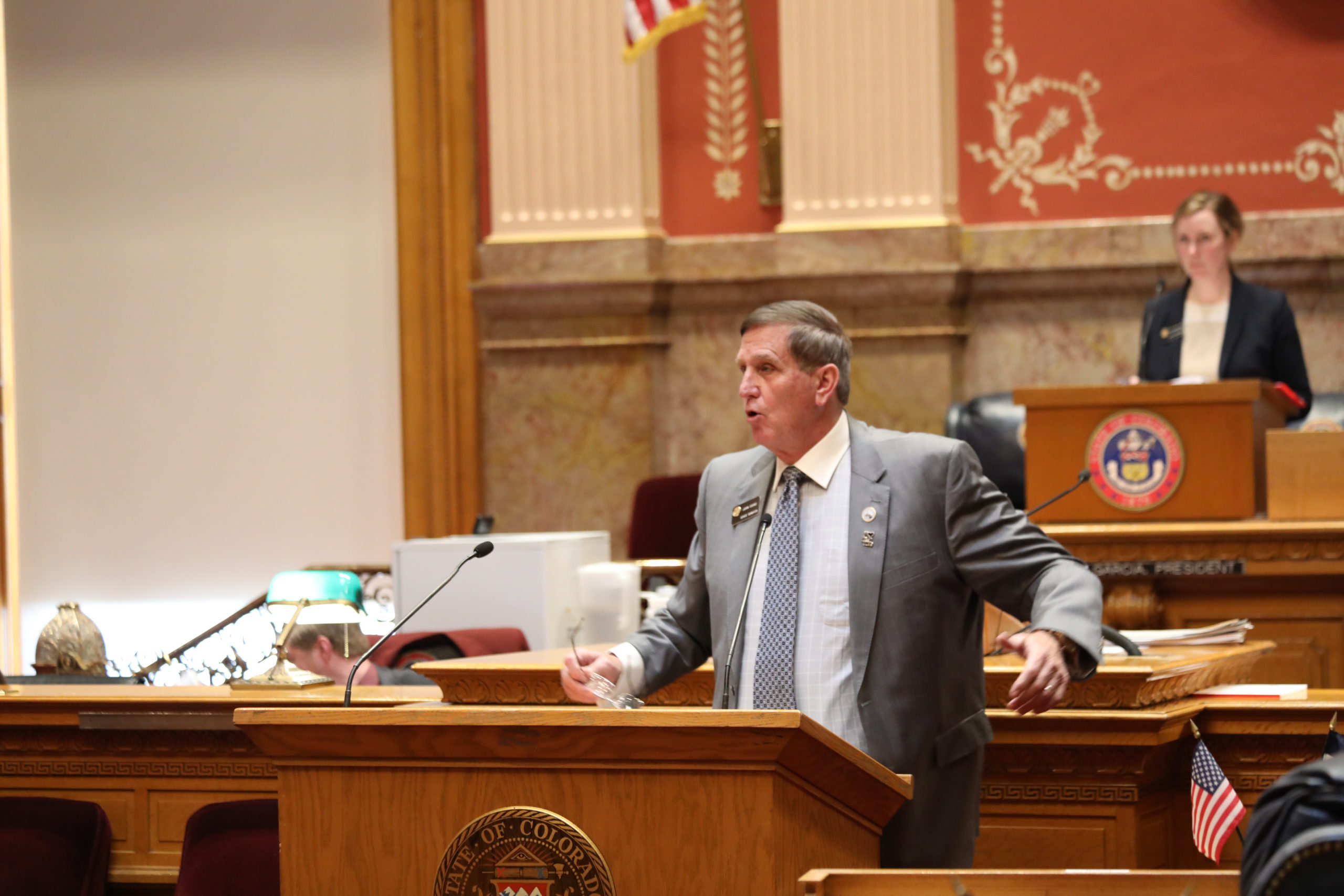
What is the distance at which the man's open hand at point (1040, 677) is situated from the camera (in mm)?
2139

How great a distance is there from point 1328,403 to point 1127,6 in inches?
77.7

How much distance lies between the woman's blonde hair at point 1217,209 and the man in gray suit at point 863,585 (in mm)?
2431

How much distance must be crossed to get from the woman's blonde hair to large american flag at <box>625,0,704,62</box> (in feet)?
6.96

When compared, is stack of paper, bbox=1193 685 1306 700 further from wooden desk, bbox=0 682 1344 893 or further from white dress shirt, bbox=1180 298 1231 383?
white dress shirt, bbox=1180 298 1231 383

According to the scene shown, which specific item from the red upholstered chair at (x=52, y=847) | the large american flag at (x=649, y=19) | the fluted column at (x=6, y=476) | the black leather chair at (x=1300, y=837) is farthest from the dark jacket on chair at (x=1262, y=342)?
the fluted column at (x=6, y=476)

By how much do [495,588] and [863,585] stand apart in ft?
7.41

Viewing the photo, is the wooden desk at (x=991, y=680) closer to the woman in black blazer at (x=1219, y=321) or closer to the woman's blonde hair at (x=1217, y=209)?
the woman in black blazer at (x=1219, y=321)

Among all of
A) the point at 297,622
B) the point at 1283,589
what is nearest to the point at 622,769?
the point at 297,622

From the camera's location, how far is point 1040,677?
2146mm

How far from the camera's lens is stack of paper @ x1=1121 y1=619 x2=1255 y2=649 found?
3.35 meters


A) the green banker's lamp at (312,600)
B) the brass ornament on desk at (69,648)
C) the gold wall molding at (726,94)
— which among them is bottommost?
the brass ornament on desk at (69,648)

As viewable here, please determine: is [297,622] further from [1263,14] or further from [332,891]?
[1263,14]

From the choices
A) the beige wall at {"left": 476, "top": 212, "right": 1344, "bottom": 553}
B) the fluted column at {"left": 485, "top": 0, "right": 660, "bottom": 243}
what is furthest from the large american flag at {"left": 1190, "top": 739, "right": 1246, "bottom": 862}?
the fluted column at {"left": 485, "top": 0, "right": 660, "bottom": 243}

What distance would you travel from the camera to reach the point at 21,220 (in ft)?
24.3
